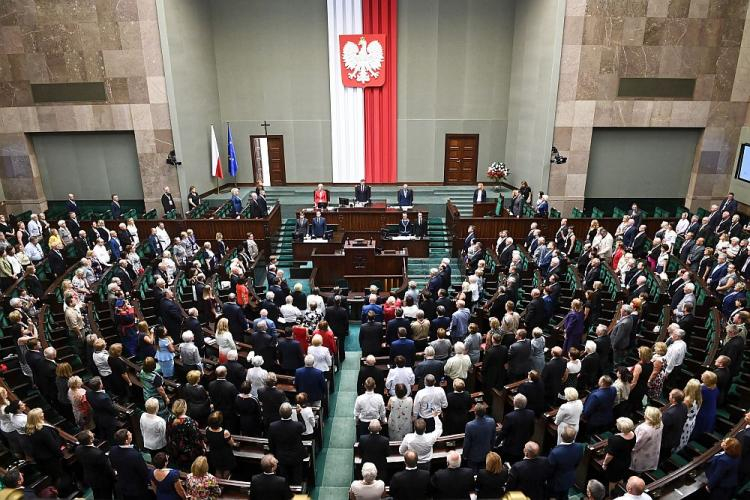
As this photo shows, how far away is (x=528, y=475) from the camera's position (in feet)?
15.6

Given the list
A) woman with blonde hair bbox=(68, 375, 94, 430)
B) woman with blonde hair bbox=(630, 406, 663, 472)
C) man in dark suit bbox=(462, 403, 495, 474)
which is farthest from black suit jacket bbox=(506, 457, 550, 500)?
woman with blonde hair bbox=(68, 375, 94, 430)

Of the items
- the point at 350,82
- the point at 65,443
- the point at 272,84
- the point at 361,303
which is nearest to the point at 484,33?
the point at 350,82

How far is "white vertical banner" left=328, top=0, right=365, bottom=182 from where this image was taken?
1820 centimetres

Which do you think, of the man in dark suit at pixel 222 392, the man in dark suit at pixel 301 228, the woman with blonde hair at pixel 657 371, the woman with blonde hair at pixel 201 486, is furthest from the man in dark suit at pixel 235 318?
the woman with blonde hair at pixel 657 371

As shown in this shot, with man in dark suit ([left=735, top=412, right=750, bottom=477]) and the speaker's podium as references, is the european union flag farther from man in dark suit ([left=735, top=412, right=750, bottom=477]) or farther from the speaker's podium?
man in dark suit ([left=735, top=412, right=750, bottom=477])

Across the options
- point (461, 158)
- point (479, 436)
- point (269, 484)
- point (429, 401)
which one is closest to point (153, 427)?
point (269, 484)

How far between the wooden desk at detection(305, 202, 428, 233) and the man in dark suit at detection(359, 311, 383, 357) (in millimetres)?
7086

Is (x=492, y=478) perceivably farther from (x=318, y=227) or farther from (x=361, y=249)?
(x=318, y=227)

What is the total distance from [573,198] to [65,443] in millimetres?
15381

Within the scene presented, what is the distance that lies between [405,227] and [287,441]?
948cm

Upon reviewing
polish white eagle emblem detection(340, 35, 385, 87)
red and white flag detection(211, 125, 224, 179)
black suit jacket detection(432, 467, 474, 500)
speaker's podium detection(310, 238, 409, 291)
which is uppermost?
polish white eagle emblem detection(340, 35, 385, 87)

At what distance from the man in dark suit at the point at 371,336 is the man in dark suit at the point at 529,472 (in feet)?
11.0

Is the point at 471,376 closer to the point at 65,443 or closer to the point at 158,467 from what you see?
the point at 158,467

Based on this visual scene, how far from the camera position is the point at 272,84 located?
19109 mm
